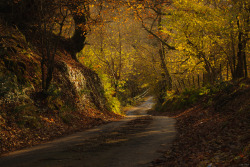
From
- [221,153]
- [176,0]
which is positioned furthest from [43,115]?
[176,0]

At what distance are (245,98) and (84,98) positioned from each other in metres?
10.8

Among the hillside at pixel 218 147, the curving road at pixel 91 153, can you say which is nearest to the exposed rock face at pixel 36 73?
the curving road at pixel 91 153

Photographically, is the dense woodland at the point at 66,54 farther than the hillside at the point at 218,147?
Yes

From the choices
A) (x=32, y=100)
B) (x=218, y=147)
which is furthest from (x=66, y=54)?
(x=218, y=147)

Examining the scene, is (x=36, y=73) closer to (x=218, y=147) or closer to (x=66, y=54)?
(x=66, y=54)

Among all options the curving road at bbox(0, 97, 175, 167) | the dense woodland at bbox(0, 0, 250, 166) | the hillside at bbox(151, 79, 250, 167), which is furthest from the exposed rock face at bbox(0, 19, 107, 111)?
the hillside at bbox(151, 79, 250, 167)

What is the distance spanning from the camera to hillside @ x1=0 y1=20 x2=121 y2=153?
8.19m

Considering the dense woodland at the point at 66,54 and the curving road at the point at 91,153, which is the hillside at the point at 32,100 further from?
the curving road at the point at 91,153

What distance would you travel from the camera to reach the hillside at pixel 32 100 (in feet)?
26.9

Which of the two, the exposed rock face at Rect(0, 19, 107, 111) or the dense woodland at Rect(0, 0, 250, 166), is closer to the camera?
the dense woodland at Rect(0, 0, 250, 166)

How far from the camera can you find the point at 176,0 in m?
17.2

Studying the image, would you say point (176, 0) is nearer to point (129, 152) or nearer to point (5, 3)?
point (5, 3)

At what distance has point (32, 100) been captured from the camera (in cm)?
1061

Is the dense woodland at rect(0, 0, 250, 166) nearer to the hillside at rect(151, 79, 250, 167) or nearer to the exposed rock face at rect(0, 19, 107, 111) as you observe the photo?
the exposed rock face at rect(0, 19, 107, 111)
